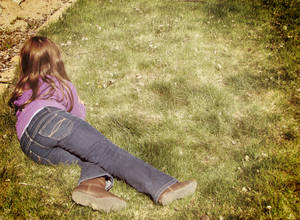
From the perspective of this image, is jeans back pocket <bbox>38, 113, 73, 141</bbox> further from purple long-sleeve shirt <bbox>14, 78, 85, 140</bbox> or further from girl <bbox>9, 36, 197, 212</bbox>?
purple long-sleeve shirt <bbox>14, 78, 85, 140</bbox>

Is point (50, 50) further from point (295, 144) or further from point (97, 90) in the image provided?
point (295, 144)

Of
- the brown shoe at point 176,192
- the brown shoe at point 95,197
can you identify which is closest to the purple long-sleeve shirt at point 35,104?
the brown shoe at point 95,197

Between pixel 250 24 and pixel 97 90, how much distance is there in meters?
3.67

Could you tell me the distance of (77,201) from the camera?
2320 millimetres

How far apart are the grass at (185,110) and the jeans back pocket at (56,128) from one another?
24.3 inches

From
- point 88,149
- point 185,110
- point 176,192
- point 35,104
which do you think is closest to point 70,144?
point 88,149

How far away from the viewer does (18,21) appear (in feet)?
19.7

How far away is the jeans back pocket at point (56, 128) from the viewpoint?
230 cm

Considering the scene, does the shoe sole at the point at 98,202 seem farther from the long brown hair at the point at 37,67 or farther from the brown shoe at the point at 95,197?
the long brown hair at the point at 37,67

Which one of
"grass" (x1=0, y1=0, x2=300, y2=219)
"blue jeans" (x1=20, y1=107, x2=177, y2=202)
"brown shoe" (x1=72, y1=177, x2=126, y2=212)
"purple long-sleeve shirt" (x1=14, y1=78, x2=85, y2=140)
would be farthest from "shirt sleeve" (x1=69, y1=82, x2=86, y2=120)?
"brown shoe" (x1=72, y1=177, x2=126, y2=212)

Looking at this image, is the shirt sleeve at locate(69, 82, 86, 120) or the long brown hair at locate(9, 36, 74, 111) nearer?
the long brown hair at locate(9, 36, 74, 111)

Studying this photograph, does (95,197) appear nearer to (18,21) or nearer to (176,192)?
(176,192)

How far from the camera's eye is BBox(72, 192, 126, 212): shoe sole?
2.25 m

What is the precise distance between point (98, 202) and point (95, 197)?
0.06m
